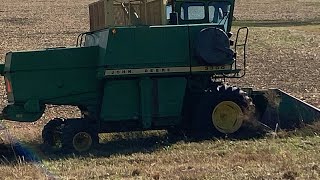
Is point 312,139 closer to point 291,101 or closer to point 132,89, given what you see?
point 291,101

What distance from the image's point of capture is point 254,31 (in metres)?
41.4

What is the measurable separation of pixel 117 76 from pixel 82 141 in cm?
122

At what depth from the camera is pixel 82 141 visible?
39.2 ft

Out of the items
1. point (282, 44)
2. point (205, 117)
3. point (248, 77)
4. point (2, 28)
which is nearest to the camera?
point (205, 117)

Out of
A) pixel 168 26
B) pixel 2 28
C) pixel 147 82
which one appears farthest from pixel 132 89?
pixel 2 28

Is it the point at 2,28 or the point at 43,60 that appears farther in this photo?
the point at 2,28

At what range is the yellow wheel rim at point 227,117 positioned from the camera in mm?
12633

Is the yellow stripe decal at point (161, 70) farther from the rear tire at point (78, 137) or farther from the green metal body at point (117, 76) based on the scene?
the rear tire at point (78, 137)

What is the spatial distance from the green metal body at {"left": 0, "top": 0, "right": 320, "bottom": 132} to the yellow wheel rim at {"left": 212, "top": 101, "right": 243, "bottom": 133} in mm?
594

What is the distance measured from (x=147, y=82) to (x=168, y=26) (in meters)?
1.00

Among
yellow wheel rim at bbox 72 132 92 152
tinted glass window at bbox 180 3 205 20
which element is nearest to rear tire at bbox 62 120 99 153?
yellow wheel rim at bbox 72 132 92 152

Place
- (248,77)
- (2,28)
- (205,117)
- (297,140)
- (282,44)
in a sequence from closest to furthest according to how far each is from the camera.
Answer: (297,140) → (205,117) → (248,77) → (282,44) → (2,28)

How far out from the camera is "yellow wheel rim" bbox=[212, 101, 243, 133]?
12.6 metres

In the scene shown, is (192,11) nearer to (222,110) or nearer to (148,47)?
(148,47)
